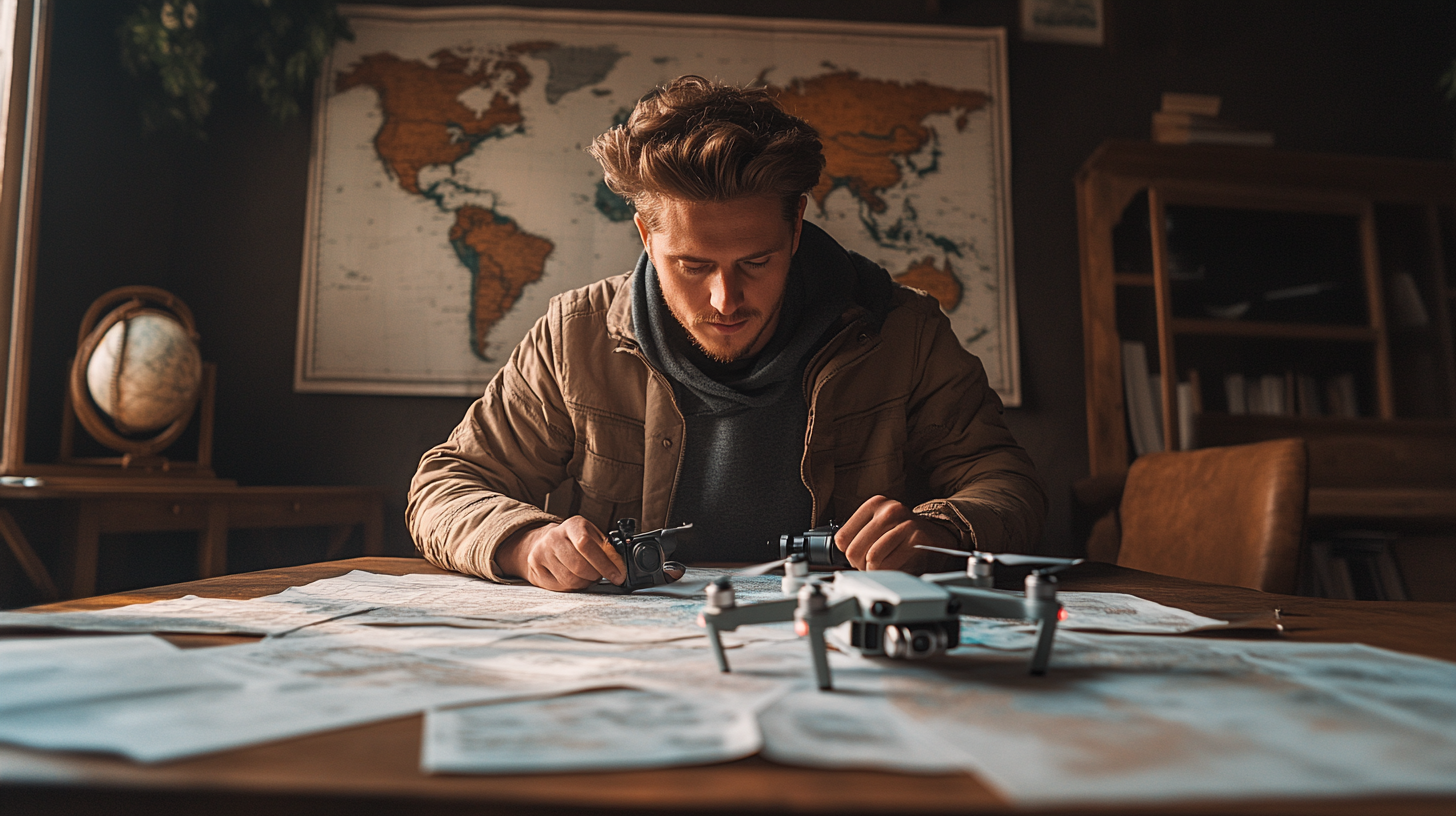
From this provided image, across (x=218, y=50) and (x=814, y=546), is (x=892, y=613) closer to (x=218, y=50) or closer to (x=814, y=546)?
(x=814, y=546)

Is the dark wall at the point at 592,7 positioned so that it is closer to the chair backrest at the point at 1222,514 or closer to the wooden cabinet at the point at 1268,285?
the wooden cabinet at the point at 1268,285

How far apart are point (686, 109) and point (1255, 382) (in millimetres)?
2393

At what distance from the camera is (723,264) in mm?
1348

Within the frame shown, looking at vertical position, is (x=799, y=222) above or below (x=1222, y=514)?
above

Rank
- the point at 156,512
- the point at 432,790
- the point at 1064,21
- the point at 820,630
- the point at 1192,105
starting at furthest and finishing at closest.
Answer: the point at 1064,21 < the point at 1192,105 < the point at 156,512 < the point at 820,630 < the point at 432,790

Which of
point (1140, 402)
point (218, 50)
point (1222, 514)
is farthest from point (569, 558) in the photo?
point (218, 50)

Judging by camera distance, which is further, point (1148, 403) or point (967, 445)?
point (1148, 403)

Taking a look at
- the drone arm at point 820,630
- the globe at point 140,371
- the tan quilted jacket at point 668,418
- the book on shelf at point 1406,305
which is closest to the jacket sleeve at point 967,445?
the tan quilted jacket at point 668,418

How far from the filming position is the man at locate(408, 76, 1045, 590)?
140cm

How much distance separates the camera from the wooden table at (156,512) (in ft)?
6.25

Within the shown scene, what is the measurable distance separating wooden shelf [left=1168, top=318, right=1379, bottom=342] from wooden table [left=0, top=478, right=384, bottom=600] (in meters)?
2.79

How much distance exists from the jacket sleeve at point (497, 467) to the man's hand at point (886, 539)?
40 centimetres

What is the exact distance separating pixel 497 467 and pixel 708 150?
652 millimetres

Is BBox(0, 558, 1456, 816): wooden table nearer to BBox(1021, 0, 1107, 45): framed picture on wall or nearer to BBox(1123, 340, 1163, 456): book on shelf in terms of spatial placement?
BBox(1123, 340, 1163, 456): book on shelf
